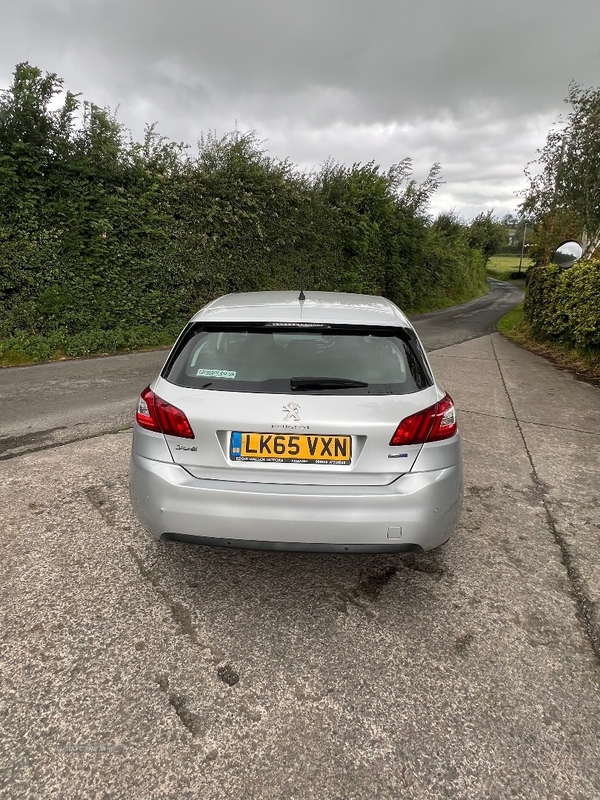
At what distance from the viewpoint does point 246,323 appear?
8.75ft

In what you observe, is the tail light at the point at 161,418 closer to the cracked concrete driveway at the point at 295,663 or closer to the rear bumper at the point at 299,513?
the rear bumper at the point at 299,513

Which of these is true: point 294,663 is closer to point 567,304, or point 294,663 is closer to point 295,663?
point 295,663

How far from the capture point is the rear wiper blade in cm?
243

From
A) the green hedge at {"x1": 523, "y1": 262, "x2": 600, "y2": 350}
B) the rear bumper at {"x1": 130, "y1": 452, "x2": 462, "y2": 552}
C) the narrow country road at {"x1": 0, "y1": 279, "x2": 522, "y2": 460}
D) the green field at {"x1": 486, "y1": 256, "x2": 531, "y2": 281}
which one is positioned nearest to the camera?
the rear bumper at {"x1": 130, "y1": 452, "x2": 462, "y2": 552}

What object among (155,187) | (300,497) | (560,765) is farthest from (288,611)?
(155,187)

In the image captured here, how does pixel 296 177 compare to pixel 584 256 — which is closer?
pixel 584 256

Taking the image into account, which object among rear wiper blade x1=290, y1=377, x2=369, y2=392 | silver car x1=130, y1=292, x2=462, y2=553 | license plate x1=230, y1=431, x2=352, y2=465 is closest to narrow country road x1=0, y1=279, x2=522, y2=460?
silver car x1=130, y1=292, x2=462, y2=553

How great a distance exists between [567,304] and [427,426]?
1060cm

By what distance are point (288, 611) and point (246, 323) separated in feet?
4.99

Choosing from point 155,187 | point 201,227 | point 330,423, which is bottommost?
point 330,423

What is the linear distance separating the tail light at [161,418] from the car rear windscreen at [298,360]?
0.47 feet

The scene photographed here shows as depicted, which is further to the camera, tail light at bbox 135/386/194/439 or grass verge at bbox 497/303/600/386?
grass verge at bbox 497/303/600/386

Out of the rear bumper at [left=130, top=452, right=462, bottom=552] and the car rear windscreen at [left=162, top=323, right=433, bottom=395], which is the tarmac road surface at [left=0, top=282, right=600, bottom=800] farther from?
the car rear windscreen at [left=162, top=323, right=433, bottom=395]

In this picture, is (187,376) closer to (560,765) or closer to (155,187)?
(560,765)
